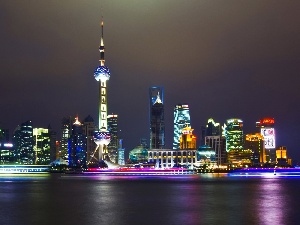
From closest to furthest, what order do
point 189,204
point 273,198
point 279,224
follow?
point 279,224
point 189,204
point 273,198

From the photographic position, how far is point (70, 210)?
6081 centimetres

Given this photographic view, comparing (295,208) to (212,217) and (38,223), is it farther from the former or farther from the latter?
(38,223)

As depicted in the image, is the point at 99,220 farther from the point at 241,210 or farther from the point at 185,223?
the point at 241,210

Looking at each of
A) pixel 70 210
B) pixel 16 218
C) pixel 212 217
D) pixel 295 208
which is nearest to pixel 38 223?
pixel 16 218

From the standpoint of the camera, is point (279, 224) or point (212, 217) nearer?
point (279, 224)

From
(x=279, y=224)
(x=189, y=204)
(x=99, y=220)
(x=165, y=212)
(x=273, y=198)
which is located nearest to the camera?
(x=279, y=224)

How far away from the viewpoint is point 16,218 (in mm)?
54594

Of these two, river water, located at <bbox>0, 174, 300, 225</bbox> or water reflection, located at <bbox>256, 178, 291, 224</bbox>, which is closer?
water reflection, located at <bbox>256, 178, 291, 224</bbox>

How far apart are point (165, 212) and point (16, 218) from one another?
46.3 ft

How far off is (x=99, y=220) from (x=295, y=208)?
21618 mm

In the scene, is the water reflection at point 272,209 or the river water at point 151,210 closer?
the water reflection at point 272,209

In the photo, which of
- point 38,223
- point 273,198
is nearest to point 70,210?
point 38,223

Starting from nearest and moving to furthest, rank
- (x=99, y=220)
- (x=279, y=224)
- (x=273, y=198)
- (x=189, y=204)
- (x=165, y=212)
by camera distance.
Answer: (x=279, y=224) → (x=99, y=220) → (x=165, y=212) → (x=189, y=204) → (x=273, y=198)

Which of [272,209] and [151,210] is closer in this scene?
[272,209]
